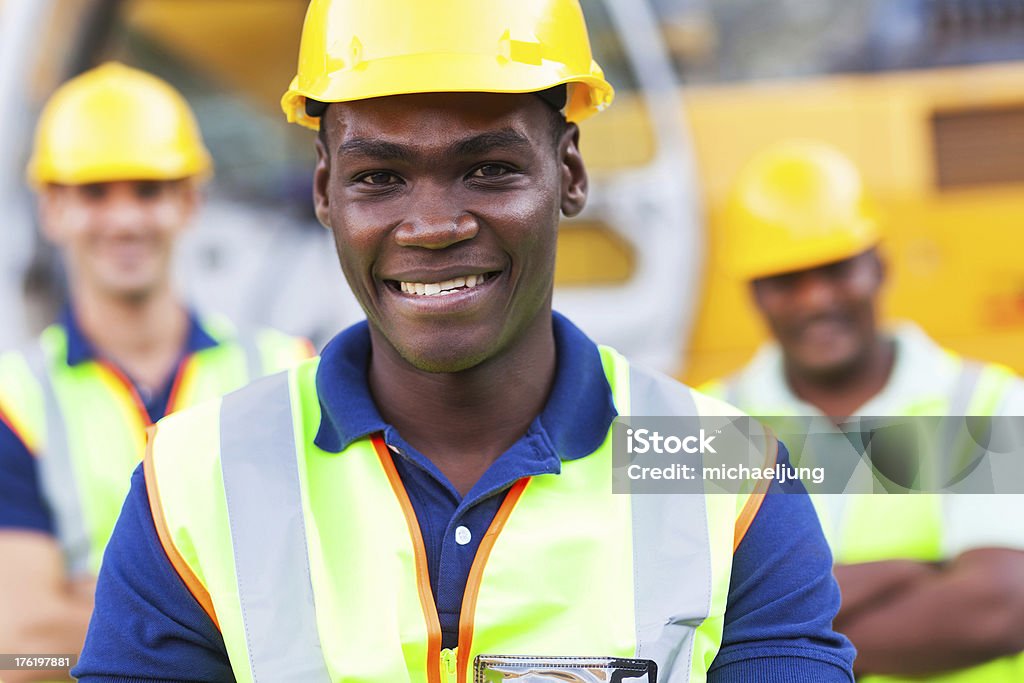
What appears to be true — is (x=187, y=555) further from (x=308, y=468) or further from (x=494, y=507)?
(x=494, y=507)

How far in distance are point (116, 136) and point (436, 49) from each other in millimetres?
2378

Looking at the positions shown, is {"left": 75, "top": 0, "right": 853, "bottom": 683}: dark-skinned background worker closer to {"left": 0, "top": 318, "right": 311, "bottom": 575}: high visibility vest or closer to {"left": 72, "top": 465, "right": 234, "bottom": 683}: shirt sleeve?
{"left": 72, "top": 465, "right": 234, "bottom": 683}: shirt sleeve

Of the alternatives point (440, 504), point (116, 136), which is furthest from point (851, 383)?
point (116, 136)

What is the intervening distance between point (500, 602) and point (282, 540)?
297 mm

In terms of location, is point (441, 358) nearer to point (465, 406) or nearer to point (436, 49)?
point (465, 406)

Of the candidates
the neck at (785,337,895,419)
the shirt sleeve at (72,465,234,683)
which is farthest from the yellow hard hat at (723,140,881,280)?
the shirt sleeve at (72,465,234,683)

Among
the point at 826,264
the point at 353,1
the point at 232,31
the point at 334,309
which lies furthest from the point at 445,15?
the point at 232,31

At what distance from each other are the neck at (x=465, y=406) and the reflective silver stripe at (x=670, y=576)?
0.22 m

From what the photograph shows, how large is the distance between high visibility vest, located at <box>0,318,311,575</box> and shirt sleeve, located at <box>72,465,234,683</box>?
1.32m

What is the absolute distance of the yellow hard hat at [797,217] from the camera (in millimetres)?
3658

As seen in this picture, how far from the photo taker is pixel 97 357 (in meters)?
3.44

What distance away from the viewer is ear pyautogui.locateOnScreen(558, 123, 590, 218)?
1872 mm

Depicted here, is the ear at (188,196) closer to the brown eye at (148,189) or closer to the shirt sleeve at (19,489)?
the brown eye at (148,189)

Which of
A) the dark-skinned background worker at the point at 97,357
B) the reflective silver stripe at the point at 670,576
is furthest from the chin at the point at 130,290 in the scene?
the reflective silver stripe at the point at 670,576
